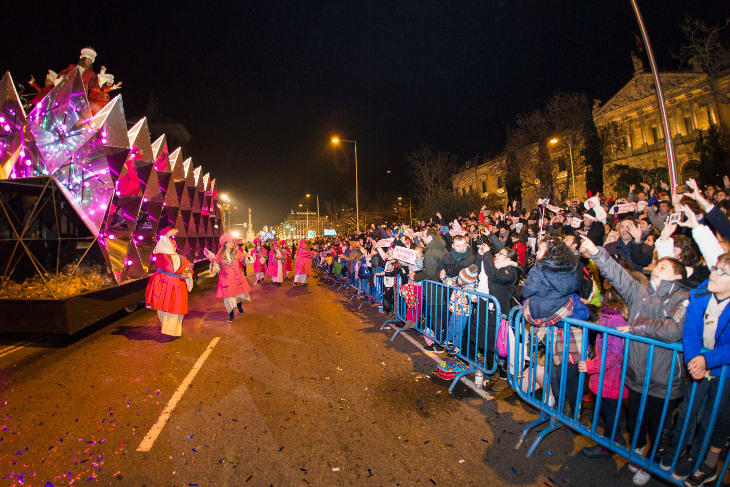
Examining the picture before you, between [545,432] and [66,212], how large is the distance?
1144cm

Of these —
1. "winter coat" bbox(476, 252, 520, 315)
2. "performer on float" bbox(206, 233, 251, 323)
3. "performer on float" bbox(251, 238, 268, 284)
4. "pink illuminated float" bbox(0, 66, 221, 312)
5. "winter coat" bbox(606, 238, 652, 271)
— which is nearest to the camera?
"winter coat" bbox(476, 252, 520, 315)

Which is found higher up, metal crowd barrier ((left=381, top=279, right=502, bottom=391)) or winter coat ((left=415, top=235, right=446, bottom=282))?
winter coat ((left=415, top=235, right=446, bottom=282))

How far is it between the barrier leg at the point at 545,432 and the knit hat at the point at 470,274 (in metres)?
2.16

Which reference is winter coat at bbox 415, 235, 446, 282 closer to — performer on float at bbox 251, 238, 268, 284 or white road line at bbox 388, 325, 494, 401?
white road line at bbox 388, 325, 494, 401

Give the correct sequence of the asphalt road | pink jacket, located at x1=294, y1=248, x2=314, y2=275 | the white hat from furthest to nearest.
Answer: pink jacket, located at x1=294, y1=248, x2=314, y2=275 → the white hat → the asphalt road

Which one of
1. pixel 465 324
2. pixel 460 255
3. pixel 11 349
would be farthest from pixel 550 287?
pixel 11 349

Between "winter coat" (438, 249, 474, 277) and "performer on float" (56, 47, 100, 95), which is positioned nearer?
"winter coat" (438, 249, 474, 277)

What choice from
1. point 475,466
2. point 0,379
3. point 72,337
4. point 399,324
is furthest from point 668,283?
point 72,337

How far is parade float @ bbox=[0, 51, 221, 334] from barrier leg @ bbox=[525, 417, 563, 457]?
7.46 meters

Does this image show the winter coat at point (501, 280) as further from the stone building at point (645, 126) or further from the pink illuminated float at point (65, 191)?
the stone building at point (645, 126)

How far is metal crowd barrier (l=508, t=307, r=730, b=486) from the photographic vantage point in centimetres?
265

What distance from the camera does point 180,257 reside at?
713 centimetres

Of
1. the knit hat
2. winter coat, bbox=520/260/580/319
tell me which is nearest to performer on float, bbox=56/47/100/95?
the knit hat

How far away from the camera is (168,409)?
4000 mm
